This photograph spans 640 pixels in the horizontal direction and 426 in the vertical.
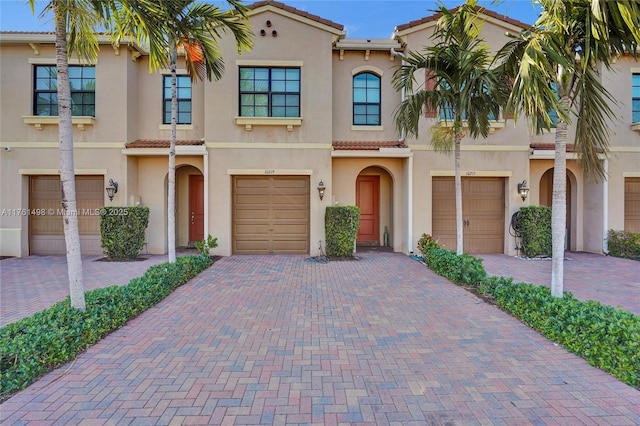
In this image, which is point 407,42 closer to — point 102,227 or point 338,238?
point 338,238

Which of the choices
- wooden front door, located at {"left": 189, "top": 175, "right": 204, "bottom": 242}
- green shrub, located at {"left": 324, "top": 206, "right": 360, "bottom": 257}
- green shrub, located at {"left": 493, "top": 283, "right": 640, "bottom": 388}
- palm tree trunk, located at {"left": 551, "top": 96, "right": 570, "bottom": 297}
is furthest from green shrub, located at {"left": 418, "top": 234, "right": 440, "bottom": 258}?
wooden front door, located at {"left": 189, "top": 175, "right": 204, "bottom": 242}

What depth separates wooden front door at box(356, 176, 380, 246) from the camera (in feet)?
40.9

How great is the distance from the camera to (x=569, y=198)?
11.9m

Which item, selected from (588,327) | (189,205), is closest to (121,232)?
(189,205)

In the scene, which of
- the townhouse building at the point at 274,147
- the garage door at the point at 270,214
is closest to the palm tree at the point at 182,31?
the townhouse building at the point at 274,147

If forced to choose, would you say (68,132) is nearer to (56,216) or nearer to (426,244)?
(56,216)

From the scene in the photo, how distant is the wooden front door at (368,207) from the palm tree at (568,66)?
714cm

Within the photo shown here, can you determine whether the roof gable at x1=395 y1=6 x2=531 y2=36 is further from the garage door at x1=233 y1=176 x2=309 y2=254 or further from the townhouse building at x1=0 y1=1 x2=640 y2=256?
the garage door at x1=233 y1=176 x2=309 y2=254

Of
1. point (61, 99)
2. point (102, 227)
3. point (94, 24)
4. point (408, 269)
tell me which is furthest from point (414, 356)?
point (102, 227)

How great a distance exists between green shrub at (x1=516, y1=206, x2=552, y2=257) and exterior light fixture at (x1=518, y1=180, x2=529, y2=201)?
52 cm

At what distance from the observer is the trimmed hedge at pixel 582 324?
3.34 m

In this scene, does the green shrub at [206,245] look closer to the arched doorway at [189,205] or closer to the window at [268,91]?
the arched doorway at [189,205]

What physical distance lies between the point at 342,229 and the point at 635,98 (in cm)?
1145

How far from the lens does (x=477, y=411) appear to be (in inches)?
113
